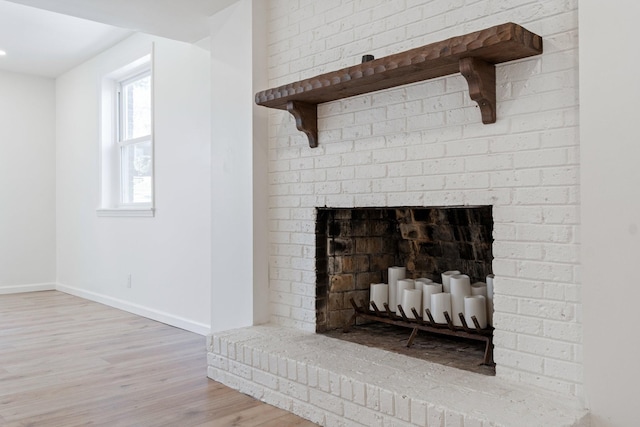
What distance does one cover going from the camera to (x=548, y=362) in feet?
5.65

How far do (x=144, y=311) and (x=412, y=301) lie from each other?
105 inches

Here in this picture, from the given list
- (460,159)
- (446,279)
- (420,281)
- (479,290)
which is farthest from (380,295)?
(460,159)

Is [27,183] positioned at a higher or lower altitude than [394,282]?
higher

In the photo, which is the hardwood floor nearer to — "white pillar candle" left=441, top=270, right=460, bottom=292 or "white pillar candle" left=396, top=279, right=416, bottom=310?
"white pillar candle" left=396, top=279, right=416, bottom=310

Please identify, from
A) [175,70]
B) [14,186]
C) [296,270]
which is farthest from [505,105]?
[14,186]

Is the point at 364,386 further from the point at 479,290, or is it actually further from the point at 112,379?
the point at 112,379

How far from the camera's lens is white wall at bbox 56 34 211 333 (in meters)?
3.63

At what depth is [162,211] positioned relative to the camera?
13.2 feet

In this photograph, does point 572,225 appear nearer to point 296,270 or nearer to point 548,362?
point 548,362

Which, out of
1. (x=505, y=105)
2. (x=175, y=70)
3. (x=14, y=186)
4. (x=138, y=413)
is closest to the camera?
(x=505, y=105)

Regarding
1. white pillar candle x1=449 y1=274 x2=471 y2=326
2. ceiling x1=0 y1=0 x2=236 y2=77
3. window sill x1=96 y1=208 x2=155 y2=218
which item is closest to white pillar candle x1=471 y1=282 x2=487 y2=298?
white pillar candle x1=449 y1=274 x2=471 y2=326

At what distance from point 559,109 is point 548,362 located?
33.7 inches

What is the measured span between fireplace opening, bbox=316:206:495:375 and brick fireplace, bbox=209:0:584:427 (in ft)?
0.09

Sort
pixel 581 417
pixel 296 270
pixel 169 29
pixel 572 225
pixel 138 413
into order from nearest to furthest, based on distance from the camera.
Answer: pixel 581 417 < pixel 572 225 < pixel 138 413 < pixel 296 270 < pixel 169 29
